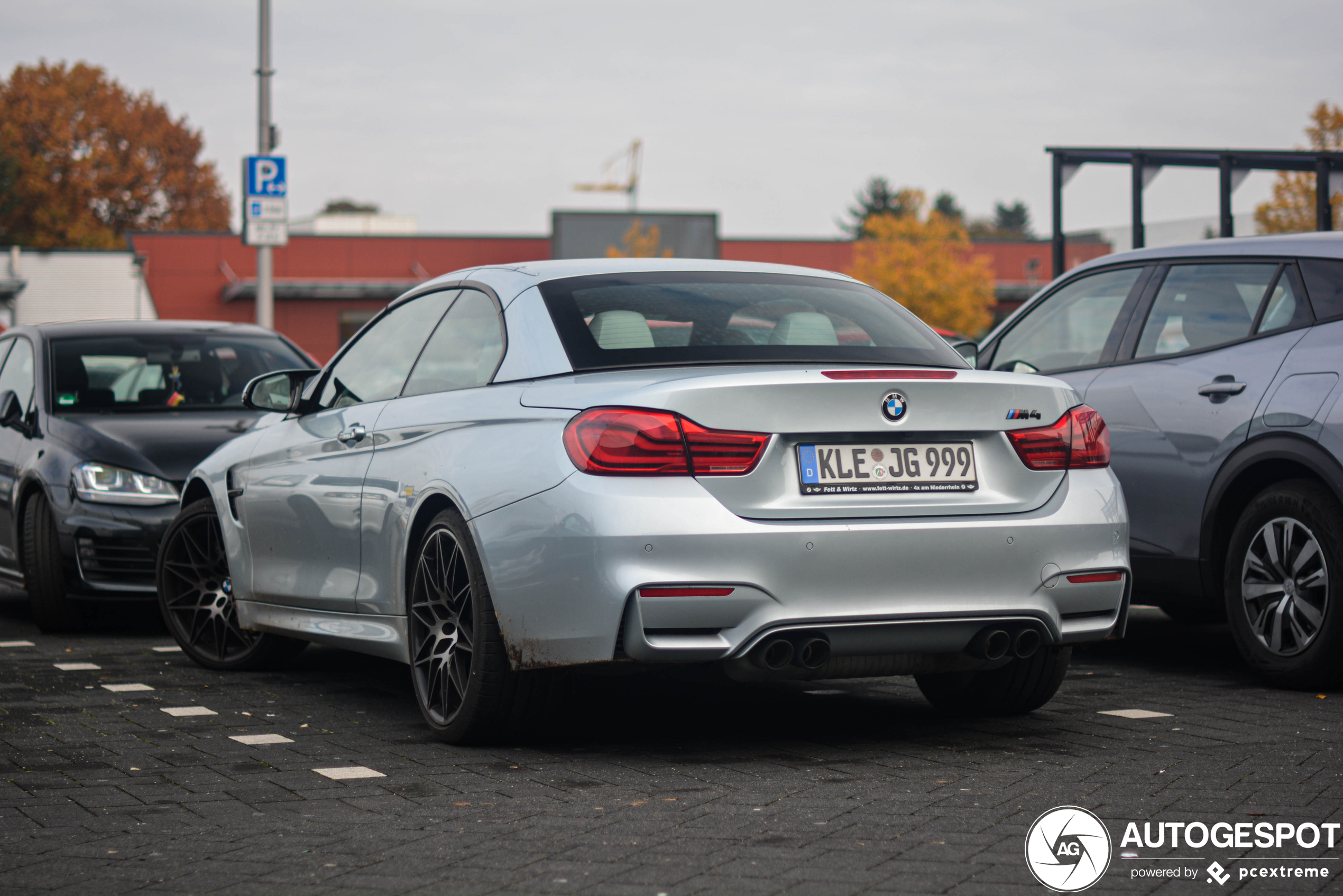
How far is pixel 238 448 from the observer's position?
272 inches

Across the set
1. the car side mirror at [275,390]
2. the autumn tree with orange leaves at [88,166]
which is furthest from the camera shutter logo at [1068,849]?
the autumn tree with orange leaves at [88,166]

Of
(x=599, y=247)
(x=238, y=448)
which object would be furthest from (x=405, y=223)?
(x=238, y=448)

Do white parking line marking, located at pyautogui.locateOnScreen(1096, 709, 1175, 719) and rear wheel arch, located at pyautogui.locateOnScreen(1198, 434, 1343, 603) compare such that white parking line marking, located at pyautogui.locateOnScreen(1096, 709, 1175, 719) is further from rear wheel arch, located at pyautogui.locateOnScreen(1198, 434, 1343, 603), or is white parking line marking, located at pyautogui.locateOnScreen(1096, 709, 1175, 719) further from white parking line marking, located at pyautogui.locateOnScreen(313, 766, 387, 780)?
white parking line marking, located at pyautogui.locateOnScreen(313, 766, 387, 780)

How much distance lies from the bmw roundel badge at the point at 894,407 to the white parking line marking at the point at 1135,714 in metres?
1.61

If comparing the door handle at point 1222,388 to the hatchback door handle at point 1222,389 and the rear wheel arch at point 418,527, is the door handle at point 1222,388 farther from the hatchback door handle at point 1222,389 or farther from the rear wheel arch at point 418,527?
the rear wheel arch at point 418,527

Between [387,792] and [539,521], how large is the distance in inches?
33.4

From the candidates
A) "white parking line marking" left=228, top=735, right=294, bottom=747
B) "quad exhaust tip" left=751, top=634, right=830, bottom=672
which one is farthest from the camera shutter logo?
"white parking line marking" left=228, top=735, right=294, bottom=747

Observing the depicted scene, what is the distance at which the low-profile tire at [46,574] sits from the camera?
836cm

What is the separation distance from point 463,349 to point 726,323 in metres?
0.96

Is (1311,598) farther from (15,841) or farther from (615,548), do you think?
(15,841)

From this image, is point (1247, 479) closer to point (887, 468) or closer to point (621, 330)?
point (887, 468)

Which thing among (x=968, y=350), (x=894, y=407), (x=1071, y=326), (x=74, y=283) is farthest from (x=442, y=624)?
(x=74, y=283)

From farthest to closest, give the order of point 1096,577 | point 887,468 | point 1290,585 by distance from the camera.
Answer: point 1290,585 → point 1096,577 → point 887,468

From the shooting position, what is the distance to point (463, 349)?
18.4ft
